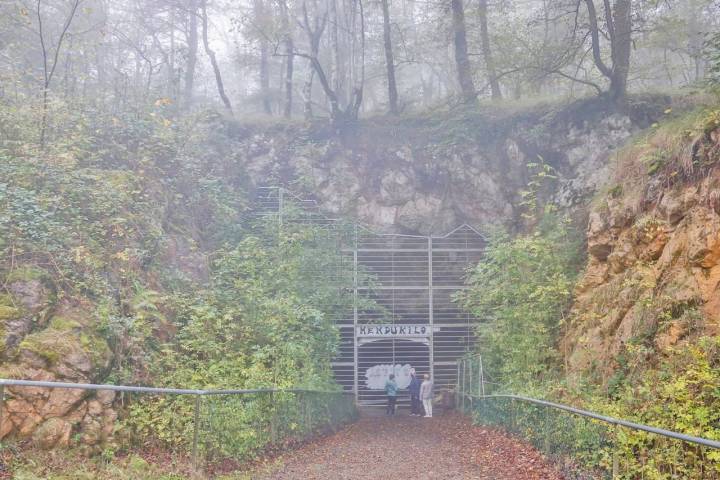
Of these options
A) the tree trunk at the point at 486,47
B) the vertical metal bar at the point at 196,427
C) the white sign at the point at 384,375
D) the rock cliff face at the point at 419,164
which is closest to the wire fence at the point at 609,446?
the vertical metal bar at the point at 196,427

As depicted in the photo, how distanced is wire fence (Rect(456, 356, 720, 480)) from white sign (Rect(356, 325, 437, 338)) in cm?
909

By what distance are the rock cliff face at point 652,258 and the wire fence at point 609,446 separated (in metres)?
1.19

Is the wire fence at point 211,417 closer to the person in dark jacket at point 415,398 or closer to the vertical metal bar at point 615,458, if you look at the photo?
the vertical metal bar at point 615,458

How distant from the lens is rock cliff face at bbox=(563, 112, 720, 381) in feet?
22.6

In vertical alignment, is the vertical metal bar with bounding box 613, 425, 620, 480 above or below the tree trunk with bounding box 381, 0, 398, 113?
below

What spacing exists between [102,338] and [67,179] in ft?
10.5

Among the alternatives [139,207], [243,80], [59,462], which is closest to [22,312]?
[59,462]

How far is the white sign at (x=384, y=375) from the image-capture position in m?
20.5

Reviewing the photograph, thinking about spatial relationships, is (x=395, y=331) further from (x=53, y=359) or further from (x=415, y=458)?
(x=53, y=359)

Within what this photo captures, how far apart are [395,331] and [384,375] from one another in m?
3.37

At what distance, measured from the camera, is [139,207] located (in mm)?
11336

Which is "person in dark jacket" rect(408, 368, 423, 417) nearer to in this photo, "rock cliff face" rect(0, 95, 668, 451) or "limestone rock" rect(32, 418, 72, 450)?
"rock cliff face" rect(0, 95, 668, 451)

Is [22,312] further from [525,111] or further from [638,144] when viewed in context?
[525,111]

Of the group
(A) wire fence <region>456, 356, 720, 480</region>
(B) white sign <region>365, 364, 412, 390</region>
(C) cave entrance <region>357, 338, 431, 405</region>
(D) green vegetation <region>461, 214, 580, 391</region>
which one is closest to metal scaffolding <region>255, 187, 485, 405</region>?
(C) cave entrance <region>357, 338, 431, 405</region>
